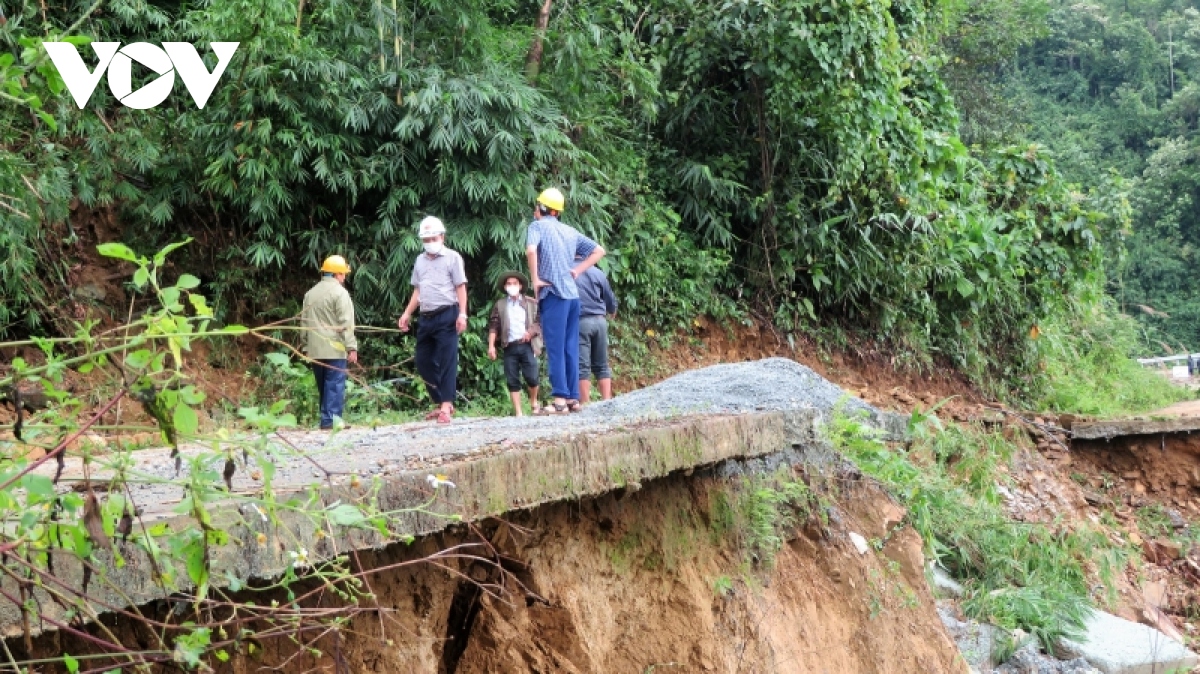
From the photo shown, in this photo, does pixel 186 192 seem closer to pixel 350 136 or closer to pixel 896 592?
pixel 350 136

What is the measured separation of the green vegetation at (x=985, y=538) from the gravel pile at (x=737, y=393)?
0.45 meters

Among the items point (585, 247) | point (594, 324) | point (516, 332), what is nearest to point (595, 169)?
point (594, 324)

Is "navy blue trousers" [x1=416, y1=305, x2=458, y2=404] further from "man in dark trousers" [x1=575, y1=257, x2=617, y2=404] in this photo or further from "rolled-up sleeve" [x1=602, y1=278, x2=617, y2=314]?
"rolled-up sleeve" [x1=602, y1=278, x2=617, y2=314]

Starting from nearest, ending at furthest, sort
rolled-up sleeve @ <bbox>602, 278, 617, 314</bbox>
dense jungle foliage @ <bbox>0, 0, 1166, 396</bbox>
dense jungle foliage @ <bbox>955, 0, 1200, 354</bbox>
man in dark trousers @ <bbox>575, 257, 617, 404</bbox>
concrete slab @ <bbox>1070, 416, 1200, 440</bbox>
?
1. man in dark trousers @ <bbox>575, 257, 617, 404</bbox>
2. rolled-up sleeve @ <bbox>602, 278, 617, 314</bbox>
3. dense jungle foliage @ <bbox>0, 0, 1166, 396</bbox>
4. concrete slab @ <bbox>1070, 416, 1200, 440</bbox>
5. dense jungle foliage @ <bbox>955, 0, 1200, 354</bbox>

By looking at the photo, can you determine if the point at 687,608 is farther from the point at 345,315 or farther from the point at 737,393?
the point at 345,315

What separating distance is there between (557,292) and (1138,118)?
35.3 m

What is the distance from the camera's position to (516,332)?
10.1 metres

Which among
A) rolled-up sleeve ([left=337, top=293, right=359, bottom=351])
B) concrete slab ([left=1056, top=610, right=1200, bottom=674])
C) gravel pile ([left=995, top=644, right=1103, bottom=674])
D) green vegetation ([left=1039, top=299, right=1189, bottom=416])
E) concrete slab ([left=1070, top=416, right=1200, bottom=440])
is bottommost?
green vegetation ([left=1039, top=299, right=1189, bottom=416])

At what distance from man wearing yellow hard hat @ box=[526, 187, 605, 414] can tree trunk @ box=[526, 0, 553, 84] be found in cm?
475

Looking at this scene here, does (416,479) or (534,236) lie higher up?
(416,479)

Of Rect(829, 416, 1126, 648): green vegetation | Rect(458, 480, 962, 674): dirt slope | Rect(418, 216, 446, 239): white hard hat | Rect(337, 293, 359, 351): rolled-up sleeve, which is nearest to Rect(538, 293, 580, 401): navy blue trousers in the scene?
Rect(418, 216, 446, 239): white hard hat

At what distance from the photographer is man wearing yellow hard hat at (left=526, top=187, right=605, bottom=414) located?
30.0ft

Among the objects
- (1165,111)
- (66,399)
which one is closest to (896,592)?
(66,399)

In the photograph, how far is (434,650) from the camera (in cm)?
412
